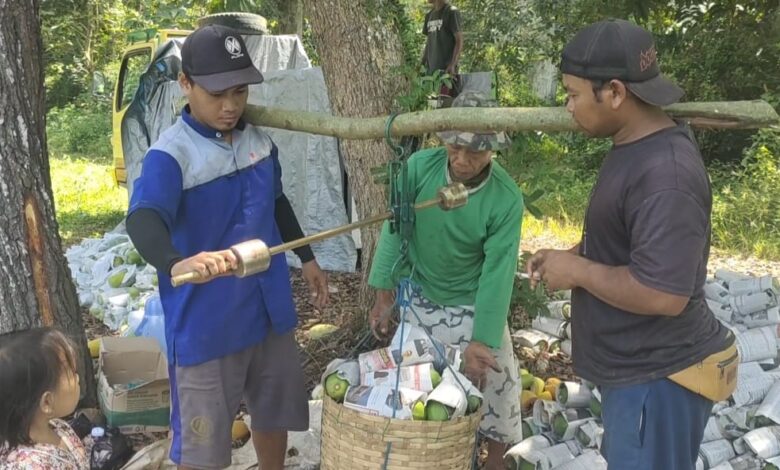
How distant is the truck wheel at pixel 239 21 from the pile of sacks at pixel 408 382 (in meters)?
5.83

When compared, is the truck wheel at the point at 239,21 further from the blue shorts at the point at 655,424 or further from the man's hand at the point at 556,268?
the blue shorts at the point at 655,424

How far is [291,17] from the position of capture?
11453mm

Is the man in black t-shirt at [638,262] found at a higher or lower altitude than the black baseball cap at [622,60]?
lower

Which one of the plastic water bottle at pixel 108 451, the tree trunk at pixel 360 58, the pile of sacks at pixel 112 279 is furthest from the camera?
the pile of sacks at pixel 112 279

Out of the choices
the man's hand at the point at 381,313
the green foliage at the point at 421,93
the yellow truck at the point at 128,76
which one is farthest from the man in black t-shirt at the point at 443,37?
the man's hand at the point at 381,313

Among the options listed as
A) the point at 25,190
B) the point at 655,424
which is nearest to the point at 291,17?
the point at 25,190

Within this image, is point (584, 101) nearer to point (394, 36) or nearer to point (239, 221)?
point (239, 221)

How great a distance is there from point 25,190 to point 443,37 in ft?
16.1

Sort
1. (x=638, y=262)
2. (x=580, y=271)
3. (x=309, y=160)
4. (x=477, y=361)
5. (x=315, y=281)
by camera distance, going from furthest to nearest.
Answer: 1. (x=309, y=160)
2. (x=315, y=281)
3. (x=477, y=361)
4. (x=580, y=271)
5. (x=638, y=262)

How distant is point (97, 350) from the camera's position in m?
4.54

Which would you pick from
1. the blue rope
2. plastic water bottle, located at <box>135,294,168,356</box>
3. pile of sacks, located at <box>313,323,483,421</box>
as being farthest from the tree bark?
plastic water bottle, located at <box>135,294,168,356</box>

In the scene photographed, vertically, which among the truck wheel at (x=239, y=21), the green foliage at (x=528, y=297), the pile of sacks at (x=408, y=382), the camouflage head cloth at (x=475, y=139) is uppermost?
the truck wheel at (x=239, y=21)

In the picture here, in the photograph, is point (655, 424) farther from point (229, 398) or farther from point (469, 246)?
point (229, 398)

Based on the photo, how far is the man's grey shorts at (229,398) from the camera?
2.60m
